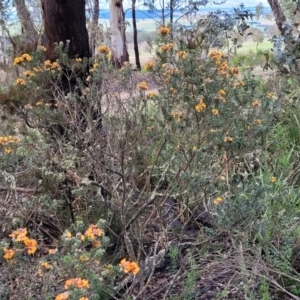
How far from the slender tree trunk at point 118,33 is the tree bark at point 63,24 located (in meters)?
10.2

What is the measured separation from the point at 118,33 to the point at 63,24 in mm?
11403

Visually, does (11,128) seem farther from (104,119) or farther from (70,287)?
(70,287)

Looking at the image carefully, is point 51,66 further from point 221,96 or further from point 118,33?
point 118,33

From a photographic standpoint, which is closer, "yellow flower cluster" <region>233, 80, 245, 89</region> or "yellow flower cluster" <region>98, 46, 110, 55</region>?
"yellow flower cluster" <region>98, 46, 110, 55</region>

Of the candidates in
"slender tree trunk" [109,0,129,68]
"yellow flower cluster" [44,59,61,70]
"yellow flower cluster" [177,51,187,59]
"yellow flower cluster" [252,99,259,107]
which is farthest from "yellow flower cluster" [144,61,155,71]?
"slender tree trunk" [109,0,129,68]

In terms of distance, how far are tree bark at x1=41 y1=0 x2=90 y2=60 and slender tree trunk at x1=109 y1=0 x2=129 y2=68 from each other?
1022 cm

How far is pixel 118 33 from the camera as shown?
1430 centimetres

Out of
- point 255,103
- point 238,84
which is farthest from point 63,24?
point 255,103

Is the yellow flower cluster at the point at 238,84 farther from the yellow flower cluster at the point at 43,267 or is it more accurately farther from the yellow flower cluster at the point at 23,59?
the yellow flower cluster at the point at 43,267

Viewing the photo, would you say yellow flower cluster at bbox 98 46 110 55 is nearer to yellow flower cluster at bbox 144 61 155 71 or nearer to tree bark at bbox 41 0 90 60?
yellow flower cluster at bbox 144 61 155 71

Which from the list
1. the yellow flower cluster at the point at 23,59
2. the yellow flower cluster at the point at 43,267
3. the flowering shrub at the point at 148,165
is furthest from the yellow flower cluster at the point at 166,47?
the yellow flower cluster at the point at 43,267

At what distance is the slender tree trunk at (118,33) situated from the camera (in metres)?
13.5

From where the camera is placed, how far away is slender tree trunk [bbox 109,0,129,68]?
13516 millimetres

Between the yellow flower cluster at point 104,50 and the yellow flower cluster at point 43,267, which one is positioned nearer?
the yellow flower cluster at point 43,267
